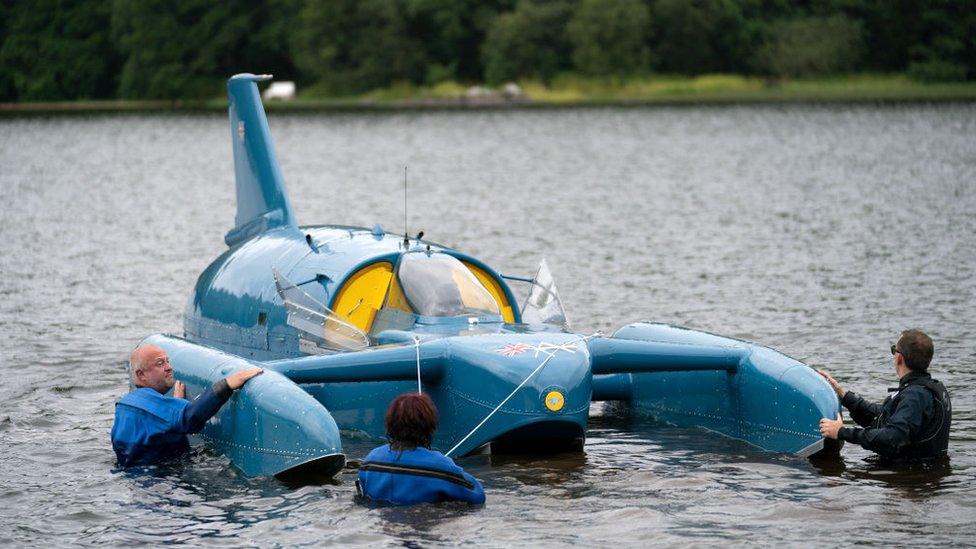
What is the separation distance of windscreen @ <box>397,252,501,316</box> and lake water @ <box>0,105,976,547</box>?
1.66m

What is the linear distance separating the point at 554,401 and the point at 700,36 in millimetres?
101094

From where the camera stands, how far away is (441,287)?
15812mm

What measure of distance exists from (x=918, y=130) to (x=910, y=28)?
1600 inches

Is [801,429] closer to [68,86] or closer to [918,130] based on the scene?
[918,130]

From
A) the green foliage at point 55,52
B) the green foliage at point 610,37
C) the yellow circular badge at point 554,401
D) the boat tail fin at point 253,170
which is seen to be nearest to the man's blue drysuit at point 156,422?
the yellow circular badge at point 554,401

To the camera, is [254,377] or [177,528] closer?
[177,528]

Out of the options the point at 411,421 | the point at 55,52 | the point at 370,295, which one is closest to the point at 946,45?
the point at 55,52

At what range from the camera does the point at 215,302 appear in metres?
18.1

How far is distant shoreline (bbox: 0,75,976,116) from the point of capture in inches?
3994

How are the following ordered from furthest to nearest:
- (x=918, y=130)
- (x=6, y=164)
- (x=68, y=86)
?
(x=68, y=86)
(x=918, y=130)
(x=6, y=164)

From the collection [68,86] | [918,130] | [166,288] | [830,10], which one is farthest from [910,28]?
[166,288]

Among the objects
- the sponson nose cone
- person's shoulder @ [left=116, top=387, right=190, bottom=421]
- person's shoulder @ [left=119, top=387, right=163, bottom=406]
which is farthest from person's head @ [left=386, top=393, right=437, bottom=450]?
person's shoulder @ [left=119, top=387, right=163, bottom=406]

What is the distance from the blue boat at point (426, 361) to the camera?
1366cm

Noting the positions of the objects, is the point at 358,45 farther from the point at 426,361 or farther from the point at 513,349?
the point at 513,349
